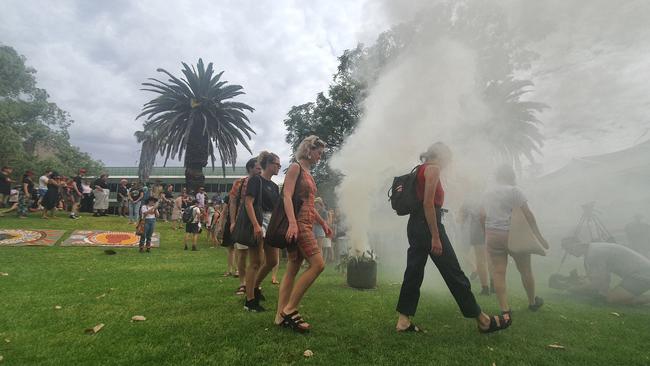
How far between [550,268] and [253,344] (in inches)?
421

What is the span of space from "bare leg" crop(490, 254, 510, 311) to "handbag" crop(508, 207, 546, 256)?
0.79ft

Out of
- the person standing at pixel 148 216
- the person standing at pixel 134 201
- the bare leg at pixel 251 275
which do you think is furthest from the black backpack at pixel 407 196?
the person standing at pixel 134 201

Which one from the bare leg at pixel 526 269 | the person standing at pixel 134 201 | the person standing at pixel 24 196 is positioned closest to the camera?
the bare leg at pixel 526 269

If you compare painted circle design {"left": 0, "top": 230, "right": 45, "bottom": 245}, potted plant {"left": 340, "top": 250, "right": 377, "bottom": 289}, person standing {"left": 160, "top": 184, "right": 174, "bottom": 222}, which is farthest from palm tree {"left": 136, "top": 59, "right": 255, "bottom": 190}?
potted plant {"left": 340, "top": 250, "right": 377, "bottom": 289}

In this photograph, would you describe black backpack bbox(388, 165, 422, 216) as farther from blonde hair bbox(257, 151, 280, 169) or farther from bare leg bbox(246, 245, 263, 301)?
bare leg bbox(246, 245, 263, 301)

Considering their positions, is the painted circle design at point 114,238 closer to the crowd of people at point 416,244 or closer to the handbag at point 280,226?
the crowd of people at point 416,244

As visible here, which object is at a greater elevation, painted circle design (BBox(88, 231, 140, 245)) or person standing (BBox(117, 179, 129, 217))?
person standing (BBox(117, 179, 129, 217))

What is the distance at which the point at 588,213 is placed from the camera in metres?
10.2

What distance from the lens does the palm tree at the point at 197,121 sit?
26.4 metres

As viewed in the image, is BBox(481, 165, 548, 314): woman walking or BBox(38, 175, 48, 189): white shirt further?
BBox(38, 175, 48, 189): white shirt

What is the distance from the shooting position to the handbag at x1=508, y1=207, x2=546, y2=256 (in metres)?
4.66

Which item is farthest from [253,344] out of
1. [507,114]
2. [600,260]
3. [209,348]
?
[507,114]

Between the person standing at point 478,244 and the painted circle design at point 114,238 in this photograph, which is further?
the painted circle design at point 114,238

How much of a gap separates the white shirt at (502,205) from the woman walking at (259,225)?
282cm
